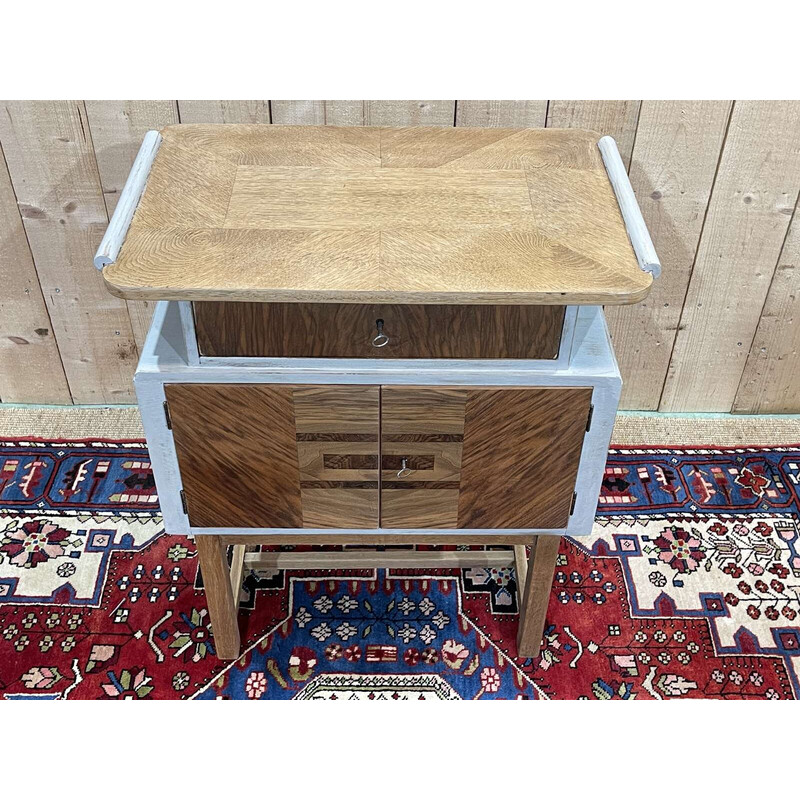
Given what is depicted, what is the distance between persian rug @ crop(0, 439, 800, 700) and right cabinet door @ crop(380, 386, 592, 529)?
42cm

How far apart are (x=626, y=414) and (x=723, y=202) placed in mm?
626

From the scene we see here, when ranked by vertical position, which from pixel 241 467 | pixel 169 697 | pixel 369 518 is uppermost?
pixel 241 467

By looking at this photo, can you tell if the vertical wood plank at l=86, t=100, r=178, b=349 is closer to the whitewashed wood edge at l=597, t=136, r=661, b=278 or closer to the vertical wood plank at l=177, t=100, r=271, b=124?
the vertical wood plank at l=177, t=100, r=271, b=124

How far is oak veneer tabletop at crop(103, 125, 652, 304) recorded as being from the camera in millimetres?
1245

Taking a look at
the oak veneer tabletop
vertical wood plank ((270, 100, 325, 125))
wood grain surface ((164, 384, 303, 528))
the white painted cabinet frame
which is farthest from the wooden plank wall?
wood grain surface ((164, 384, 303, 528))

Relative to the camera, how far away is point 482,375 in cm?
138

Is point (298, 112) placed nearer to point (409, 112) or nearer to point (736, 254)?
point (409, 112)

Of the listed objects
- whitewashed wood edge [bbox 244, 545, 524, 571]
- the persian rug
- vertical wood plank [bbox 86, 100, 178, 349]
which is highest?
vertical wood plank [bbox 86, 100, 178, 349]

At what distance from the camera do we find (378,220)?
1.38 meters

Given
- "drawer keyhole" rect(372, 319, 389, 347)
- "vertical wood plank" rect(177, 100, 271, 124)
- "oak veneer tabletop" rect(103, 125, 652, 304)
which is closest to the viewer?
"oak veneer tabletop" rect(103, 125, 652, 304)

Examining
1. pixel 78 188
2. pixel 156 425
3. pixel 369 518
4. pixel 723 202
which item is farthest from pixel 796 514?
pixel 78 188

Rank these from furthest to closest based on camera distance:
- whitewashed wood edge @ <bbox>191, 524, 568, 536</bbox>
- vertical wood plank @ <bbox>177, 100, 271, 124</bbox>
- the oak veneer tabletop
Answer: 1. vertical wood plank @ <bbox>177, 100, 271, 124</bbox>
2. whitewashed wood edge @ <bbox>191, 524, 568, 536</bbox>
3. the oak veneer tabletop

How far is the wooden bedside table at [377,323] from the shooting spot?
1278mm

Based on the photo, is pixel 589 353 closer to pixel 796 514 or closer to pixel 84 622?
pixel 796 514
